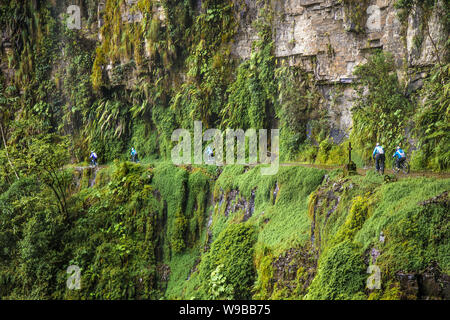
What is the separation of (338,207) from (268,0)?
38.5 feet

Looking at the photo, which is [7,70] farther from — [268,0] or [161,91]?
[268,0]

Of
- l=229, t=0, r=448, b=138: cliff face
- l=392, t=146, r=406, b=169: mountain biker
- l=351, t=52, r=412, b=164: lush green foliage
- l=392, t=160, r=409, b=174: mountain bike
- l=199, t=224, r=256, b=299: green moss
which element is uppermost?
l=229, t=0, r=448, b=138: cliff face

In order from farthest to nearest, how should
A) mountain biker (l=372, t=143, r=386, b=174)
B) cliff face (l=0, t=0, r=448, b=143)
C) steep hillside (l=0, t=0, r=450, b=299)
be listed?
1. cliff face (l=0, t=0, r=448, b=143)
2. mountain biker (l=372, t=143, r=386, b=174)
3. steep hillside (l=0, t=0, r=450, b=299)

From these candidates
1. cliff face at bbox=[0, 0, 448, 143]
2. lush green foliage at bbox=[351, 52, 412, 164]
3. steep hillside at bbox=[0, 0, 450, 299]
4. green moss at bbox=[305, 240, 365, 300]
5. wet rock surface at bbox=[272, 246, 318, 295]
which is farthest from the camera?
lush green foliage at bbox=[351, 52, 412, 164]

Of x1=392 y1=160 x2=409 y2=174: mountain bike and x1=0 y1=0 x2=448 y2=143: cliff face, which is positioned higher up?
x1=0 y1=0 x2=448 y2=143: cliff face

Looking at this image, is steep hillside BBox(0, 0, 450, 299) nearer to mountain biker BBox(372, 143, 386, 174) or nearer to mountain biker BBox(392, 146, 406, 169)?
mountain biker BBox(372, 143, 386, 174)

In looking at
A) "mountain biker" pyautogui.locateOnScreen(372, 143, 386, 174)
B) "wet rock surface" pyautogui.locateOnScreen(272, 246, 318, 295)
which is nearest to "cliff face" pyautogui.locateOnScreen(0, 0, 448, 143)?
"mountain biker" pyautogui.locateOnScreen(372, 143, 386, 174)

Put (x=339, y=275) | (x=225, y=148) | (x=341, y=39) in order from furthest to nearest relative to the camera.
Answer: (x=225, y=148) → (x=341, y=39) → (x=339, y=275)

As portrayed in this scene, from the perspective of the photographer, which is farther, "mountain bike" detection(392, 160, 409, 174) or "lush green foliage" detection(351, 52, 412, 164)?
"lush green foliage" detection(351, 52, 412, 164)

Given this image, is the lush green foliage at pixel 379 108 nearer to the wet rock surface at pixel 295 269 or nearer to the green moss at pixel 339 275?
the wet rock surface at pixel 295 269

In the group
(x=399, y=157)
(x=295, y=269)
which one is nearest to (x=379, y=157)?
(x=399, y=157)

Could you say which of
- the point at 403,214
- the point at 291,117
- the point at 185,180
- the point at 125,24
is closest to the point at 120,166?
the point at 185,180

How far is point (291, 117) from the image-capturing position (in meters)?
19.2

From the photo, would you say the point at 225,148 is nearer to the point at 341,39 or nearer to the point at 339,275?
the point at 341,39
